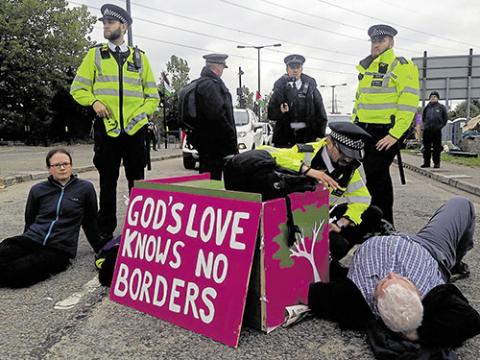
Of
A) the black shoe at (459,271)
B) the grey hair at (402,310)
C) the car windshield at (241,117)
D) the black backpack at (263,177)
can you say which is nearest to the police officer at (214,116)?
the black backpack at (263,177)

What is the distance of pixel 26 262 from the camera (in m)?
3.36

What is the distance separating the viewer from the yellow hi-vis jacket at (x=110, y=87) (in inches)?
166

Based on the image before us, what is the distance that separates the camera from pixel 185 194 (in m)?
2.80

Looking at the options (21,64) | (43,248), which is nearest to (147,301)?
(43,248)

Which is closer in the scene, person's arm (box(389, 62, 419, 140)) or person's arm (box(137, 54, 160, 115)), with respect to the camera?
person's arm (box(389, 62, 419, 140))

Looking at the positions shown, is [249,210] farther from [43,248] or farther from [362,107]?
[362,107]

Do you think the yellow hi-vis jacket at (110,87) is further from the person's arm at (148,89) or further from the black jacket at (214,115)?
the black jacket at (214,115)

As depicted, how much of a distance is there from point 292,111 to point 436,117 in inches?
272

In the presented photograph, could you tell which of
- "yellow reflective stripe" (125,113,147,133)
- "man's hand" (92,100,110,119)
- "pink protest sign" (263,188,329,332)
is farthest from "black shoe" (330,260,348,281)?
"man's hand" (92,100,110,119)

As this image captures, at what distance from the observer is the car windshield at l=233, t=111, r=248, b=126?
43.7 feet

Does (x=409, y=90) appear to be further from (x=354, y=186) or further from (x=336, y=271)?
(x=336, y=271)

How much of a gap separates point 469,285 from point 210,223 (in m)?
1.97

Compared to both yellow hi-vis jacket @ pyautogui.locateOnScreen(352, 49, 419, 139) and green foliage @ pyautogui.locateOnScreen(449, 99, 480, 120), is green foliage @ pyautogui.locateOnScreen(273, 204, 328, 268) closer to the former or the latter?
yellow hi-vis jacket @ pyautogui.locateOnScreen(352, 49, 419, 139)

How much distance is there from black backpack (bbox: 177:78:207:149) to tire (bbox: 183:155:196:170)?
7340 millimetres
